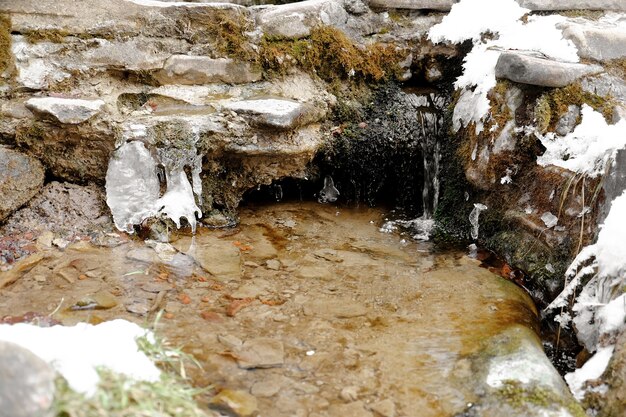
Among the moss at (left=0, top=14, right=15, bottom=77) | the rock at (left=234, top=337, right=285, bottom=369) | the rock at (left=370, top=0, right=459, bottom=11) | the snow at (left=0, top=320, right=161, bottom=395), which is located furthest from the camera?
the rock at (left=370, top=0, right=459, bottom=11)

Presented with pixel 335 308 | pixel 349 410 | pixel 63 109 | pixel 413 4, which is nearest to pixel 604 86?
pixel 413 4

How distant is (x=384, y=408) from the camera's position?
2645mm

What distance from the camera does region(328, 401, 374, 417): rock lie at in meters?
2.59

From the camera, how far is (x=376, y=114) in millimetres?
5129

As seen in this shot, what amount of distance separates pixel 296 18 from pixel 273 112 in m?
0.99

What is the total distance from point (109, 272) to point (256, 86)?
6.61 ft

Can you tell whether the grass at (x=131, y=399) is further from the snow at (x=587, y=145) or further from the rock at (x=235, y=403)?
the snow at (x=587, y=145)

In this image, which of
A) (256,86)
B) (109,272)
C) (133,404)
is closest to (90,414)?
(133,404)

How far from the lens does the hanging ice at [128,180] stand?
4.30 meters

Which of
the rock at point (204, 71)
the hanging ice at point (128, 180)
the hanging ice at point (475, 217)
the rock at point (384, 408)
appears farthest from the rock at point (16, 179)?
the hanging ice at point (475, 217)

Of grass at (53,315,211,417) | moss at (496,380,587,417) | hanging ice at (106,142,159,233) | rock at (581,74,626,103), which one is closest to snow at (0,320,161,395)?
grass at (53,315,211,417)

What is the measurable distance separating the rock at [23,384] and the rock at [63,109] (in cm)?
249

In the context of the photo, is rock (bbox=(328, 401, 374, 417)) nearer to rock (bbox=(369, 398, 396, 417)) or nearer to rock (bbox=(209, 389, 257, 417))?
rock (bbox=(369, 398, 396, 417))

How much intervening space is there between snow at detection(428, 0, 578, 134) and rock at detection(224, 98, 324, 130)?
1328mm
